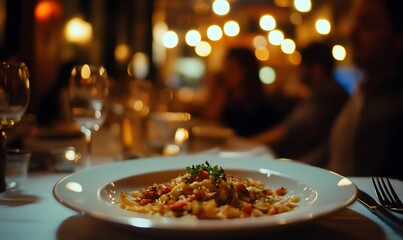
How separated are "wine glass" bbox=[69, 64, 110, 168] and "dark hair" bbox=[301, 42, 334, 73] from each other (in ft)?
8.22

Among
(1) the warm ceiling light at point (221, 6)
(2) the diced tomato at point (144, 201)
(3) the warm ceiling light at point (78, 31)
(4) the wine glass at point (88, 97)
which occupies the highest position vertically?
(1) the warm ceiling light at point (221, 6)

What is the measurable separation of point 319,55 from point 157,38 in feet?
32.3

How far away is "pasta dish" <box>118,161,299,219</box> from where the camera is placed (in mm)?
782

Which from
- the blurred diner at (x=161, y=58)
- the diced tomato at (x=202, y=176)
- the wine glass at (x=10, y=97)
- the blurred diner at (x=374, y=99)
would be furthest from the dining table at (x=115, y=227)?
the blurred diner at (x=374, y=99)

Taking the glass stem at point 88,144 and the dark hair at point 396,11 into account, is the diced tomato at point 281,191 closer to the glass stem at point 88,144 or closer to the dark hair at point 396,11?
the glass stem at point 88,144

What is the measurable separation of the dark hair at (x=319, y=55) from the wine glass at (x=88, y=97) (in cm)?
250

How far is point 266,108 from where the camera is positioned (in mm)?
3807

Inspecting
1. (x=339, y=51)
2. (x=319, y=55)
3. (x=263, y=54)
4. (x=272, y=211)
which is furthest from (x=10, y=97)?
(x=263, y=54)

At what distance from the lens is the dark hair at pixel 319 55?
354 cm

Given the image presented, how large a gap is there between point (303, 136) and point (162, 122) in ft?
5.01

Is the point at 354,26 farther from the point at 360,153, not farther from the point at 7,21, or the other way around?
the point at 7,21

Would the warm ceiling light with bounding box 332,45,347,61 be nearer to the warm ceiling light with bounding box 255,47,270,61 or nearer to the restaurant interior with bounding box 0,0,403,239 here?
the warm ceiling light with bounding box 255,47,270,61

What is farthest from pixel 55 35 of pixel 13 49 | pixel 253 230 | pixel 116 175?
pixel 253 230

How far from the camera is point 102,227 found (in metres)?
0.78
